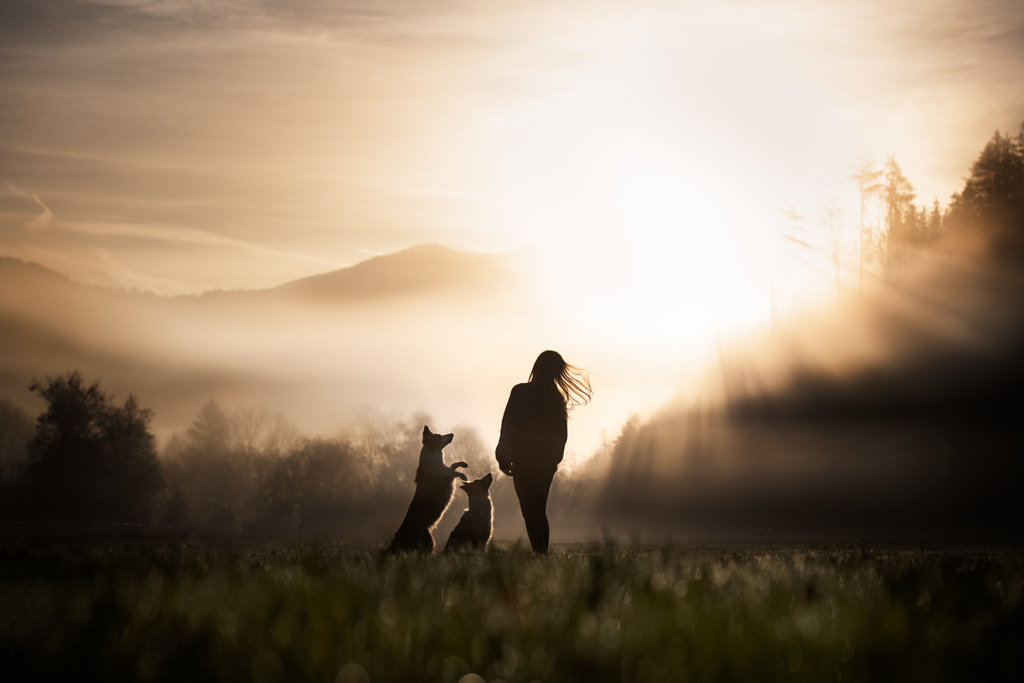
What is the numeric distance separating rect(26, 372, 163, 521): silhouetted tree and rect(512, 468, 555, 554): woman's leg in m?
72.1

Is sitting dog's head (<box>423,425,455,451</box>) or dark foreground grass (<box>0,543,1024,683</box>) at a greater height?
sitting dog's head (<box>423,425,455,451</box>)

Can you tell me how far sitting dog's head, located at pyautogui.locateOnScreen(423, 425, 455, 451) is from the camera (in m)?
11.8

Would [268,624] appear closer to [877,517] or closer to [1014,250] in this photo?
[877,517]

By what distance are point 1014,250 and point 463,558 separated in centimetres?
8383

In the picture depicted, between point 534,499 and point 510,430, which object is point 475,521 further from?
point 510,430

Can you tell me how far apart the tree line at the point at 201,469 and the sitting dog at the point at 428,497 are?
59012 mm

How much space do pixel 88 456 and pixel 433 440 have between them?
2878 inches

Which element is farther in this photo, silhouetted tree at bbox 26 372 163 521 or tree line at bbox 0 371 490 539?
tree line at bbox 0 371 490 539

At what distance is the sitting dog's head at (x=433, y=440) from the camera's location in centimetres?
1175

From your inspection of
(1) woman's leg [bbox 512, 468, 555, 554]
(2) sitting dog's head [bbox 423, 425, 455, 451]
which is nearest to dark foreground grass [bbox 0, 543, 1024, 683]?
(1) woman's leg [bbox 512, 468, 555, 554]

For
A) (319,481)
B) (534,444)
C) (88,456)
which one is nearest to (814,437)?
(319,481)

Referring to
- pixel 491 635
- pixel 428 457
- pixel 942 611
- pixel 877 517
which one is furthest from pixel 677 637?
pixel 877 517

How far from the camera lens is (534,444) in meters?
11.6

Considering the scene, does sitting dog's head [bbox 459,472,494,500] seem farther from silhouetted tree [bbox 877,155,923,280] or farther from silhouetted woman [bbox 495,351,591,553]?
silhouetted tree [bbox 877,155,923,280]
